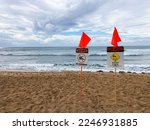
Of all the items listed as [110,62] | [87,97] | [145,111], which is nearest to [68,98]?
[87,97]

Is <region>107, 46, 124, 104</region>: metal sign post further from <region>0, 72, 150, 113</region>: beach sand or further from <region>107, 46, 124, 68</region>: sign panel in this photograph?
<region>0, 72, 150, 113</region>: beach sand

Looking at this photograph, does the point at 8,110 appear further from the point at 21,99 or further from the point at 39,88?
the point at 39,88

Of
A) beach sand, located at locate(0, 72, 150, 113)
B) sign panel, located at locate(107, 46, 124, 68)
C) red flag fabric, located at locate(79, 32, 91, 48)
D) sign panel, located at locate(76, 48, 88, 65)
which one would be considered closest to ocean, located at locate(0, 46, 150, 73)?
beach sand, located at locate(0, 72, 150, 113)

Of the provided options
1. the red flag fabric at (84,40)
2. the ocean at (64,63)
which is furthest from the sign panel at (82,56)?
the ocean at (64,63)

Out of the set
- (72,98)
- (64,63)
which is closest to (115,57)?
(72,98)

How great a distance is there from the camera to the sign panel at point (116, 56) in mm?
6275

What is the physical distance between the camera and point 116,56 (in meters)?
6.34

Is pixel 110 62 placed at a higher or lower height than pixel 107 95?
higher

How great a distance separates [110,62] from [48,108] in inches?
83.1

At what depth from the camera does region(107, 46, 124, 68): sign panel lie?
6.27m

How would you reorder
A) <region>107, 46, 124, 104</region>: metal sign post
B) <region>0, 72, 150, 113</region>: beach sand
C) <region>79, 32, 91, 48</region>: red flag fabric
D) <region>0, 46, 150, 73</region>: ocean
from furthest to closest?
1. <region>0, 46, 150, 73</region>: ocean
2. <region>79, 32, 91, 48</region>: red flag fabric
3. <region>107, 46, 124, 104</region>: metal sign post
4. <region>0, 72, 150, 113</region>: beach sand

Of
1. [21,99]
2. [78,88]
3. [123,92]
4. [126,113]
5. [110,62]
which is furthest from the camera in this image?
[78,88]

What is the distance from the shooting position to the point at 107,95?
292 inches

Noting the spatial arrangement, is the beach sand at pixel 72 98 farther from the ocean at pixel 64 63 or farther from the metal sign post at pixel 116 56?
the ocean at pixel 64 63
